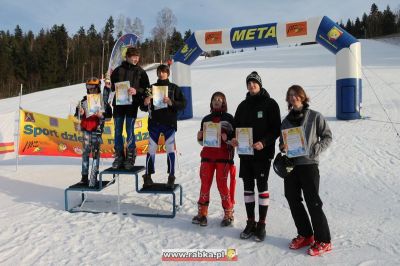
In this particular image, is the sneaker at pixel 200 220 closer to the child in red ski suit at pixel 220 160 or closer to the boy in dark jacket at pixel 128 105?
the child in red ski suit at pixel 220 160

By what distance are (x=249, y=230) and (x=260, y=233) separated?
0.49 ft

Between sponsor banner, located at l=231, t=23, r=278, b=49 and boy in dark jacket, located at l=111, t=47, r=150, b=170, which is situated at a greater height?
sponsor banner, located at l=231, t=23, r=278, b=49

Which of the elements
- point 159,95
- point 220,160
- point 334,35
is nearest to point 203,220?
point 220,160

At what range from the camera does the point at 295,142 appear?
152 inches

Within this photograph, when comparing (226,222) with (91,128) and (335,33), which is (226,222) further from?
(335,33)

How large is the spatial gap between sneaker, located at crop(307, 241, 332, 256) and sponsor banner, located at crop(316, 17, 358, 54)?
9.44 m

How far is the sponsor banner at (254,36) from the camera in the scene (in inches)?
502

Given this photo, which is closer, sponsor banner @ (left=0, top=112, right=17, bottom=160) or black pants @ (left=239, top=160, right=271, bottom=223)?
black pants @ (left=239, top=160, right=271, bottom=223)

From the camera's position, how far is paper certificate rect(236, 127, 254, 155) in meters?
4.25

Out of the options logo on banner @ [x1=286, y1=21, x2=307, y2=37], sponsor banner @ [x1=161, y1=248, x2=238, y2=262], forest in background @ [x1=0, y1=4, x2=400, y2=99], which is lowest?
sponsor banner @ [x1=161, y1=248, x2=238, y2=262]

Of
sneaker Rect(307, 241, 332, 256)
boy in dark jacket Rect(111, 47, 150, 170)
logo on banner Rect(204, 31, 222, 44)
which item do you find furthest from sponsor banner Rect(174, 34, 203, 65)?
sneaker Rect(307, 241, 332, 256)

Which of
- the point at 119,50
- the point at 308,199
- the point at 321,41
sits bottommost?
the point at 308,199

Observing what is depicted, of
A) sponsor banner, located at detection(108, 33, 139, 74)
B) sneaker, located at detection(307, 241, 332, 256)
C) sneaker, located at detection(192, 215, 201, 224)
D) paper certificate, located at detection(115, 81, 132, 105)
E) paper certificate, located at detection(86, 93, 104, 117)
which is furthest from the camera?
sponsor banner, located at detection(108, 33, 139, 74)

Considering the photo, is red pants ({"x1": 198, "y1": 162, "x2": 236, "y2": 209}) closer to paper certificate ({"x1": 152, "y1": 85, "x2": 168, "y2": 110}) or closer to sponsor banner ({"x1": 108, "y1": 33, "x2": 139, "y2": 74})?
paper certificate ({"x1": 152, "y1": 85, "x2": 168, "y2": 110})
